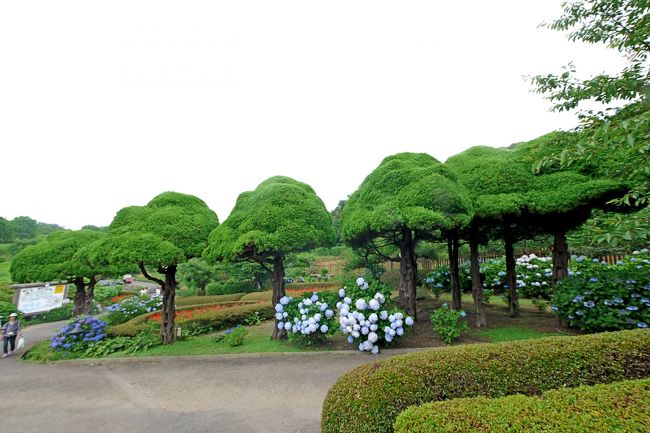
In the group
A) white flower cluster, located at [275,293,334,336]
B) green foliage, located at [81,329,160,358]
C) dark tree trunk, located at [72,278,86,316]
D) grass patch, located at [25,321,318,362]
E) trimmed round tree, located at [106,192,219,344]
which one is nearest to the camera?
white flower cluster, located at [275,293,334,336]

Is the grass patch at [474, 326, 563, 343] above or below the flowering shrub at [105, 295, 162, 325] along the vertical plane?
above

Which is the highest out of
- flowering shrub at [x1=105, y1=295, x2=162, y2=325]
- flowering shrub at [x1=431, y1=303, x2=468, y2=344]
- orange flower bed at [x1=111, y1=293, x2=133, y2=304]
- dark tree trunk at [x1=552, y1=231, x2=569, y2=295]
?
dark tree trunk at [x1=552, y1=231, x2=569, y2=295]

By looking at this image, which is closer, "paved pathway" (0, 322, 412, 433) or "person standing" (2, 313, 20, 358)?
"paved pathway" (0, 322, 412, 433)

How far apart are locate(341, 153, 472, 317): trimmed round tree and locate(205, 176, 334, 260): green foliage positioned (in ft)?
2.96

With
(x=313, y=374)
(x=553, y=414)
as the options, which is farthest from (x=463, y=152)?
(x=553, y=414)

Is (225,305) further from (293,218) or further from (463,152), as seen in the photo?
(463,152)

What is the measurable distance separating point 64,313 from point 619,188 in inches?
1035

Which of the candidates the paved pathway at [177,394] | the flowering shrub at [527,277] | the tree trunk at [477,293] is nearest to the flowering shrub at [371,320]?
the paved pathway at [177,394]

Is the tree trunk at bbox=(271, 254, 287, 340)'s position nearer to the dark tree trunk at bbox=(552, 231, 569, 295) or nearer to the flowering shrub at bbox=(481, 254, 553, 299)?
the dark tree trunk at bbox=(552, 231, 569, 295)

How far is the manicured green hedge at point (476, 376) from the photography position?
122 inches

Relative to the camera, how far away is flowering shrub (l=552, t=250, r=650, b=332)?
19.4 ft

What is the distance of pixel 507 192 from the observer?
7410mm

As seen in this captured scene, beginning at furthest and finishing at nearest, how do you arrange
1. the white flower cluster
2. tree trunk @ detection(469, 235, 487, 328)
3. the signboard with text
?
the signboard with text → tree trunk @ detection(469, 235, 487, 328) → the white flower cluster

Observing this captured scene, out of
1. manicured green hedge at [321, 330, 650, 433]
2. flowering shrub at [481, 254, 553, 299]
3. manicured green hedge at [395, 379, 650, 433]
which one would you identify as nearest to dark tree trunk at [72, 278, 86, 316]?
manicured green hedge at [321, 330, 650, 433]
